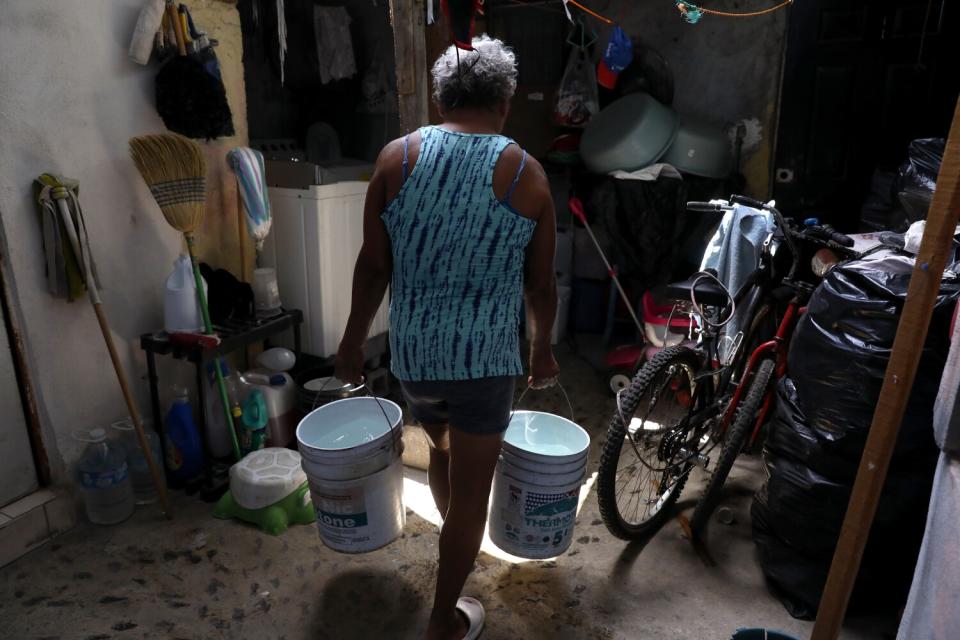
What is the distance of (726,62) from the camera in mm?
4543

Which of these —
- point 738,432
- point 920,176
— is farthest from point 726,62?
point 738,432

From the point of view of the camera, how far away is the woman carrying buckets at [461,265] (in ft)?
5.40

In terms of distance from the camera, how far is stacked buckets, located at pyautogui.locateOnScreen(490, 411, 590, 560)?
6.81ft

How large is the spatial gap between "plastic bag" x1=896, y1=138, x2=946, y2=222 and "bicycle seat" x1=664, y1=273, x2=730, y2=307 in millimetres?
1231

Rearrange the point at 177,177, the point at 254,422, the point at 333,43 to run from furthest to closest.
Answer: the point at 333,43 < the point at 254,422 < the point at 177,177

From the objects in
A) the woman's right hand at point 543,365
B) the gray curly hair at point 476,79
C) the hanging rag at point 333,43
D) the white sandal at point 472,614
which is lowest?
the white sandal at point 472,614

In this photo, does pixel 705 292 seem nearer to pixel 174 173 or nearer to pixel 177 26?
pixel 174 173

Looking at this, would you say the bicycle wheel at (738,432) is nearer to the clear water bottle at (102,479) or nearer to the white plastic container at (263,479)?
the white plastic container at (263,479)

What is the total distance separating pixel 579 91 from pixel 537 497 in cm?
338

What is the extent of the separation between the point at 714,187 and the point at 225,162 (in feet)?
10.0

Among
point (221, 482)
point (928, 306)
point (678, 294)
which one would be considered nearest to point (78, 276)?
point (221, 482)

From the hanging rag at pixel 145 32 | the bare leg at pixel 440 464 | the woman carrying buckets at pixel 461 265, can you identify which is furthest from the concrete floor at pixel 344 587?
the hanging rag at pixel 145 32

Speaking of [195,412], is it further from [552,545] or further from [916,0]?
[916,0]

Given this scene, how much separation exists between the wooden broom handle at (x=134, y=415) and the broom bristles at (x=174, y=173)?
0.43 metres
